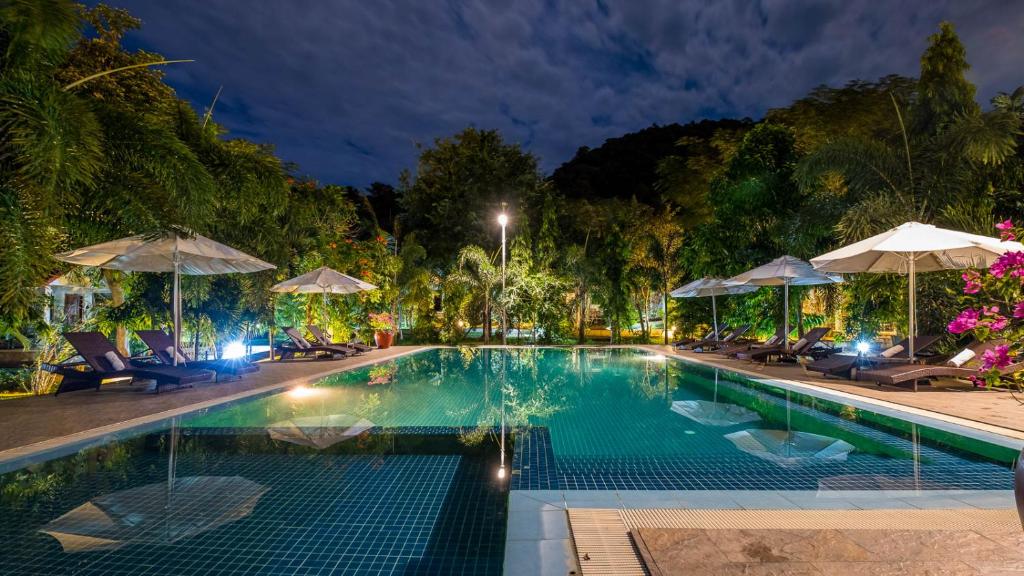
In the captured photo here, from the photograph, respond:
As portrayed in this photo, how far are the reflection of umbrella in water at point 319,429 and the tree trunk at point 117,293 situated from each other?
6.49 metres

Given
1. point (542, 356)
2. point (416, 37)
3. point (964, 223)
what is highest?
point (416, 37)

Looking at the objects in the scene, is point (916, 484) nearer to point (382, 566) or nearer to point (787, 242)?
point (382, 566)

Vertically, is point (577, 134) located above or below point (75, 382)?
above

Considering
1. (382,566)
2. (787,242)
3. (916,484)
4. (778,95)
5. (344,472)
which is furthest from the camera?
(778,95)

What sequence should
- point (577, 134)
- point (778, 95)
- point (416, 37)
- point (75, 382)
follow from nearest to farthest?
1. point (75, 382)
2. point (416, 37)
3. point (778, 95)
4. point (577, 134)

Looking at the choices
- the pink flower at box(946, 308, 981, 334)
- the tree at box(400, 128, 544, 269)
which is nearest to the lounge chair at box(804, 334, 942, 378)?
the pink flower at box(946, 308, 981, 334)

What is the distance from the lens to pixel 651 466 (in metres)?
4.63

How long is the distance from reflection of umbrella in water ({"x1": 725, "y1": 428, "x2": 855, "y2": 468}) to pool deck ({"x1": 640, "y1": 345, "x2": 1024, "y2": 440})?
4.76 ft

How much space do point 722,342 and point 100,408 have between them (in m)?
14.1

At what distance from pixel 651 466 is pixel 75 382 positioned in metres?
8.36

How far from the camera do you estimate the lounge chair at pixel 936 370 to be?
25.2 feet

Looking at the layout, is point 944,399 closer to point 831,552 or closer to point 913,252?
point 913,252

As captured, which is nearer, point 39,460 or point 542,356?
point 39,460

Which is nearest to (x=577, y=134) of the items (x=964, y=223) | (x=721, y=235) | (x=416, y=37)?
(x=416, y=37)
